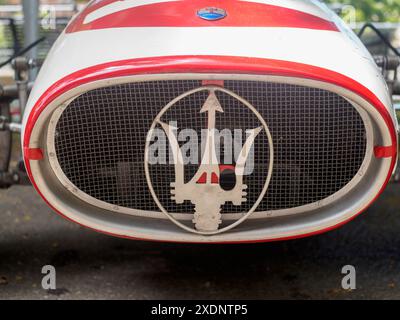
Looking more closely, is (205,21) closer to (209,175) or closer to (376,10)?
(209,175)

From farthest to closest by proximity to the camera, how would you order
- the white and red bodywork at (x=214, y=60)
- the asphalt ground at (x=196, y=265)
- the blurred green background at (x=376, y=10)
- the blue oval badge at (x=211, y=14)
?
1. the blurred green background at (x=376, y=10)
2. the asphalt ground at (x=196, y=265)
3. the blue oval badge at (x=211, y=14)
4. the white and red bodywork at (x=214, y=60)

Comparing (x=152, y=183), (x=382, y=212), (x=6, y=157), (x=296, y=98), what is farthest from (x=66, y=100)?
(x=382, y=212)

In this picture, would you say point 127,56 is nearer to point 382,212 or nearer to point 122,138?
point 122,138

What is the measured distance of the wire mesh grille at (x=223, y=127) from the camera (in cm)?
256

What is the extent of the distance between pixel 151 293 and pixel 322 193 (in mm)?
971

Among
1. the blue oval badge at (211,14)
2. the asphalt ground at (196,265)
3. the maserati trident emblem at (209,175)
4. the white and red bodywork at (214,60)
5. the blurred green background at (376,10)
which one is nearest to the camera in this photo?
the white and red bodywork at (214,60)

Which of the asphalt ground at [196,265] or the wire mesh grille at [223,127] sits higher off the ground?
the wire mesh grille at [223,127]

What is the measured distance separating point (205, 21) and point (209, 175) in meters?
0.60

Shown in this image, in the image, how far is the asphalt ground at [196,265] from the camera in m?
3.17

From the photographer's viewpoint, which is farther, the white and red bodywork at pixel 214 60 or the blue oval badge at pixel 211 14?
the blue oval badge at pixel 211 14

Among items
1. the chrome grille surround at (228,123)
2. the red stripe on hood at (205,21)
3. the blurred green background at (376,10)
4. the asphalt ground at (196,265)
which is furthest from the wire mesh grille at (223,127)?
the blurred green background at (376,10)

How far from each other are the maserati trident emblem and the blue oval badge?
315 mm

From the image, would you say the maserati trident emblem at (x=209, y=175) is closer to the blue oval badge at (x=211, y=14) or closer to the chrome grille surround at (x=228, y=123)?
the chrome grille surround at (x=228, y=123)

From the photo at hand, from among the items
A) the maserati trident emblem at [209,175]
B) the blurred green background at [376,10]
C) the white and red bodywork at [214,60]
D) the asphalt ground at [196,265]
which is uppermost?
the white and red bodywork at [214,60]
